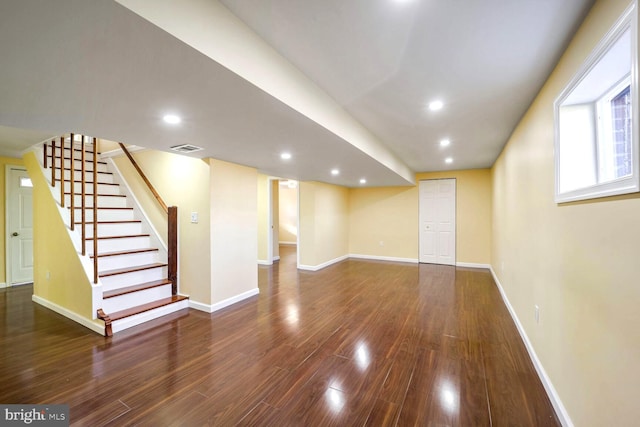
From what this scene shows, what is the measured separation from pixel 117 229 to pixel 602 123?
17.1 feet

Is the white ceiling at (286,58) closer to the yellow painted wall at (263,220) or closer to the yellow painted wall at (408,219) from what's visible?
the yellow painted wall at (408,219)

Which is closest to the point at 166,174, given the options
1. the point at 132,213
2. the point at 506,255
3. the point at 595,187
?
the point at 132,213

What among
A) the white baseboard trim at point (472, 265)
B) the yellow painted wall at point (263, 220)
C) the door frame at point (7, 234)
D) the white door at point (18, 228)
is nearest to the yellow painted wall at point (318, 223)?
the yellow painted wall at point (263, 220)

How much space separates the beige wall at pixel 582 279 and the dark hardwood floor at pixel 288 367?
46 cm

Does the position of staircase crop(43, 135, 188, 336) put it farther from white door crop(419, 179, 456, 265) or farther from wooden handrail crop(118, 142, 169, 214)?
white door crop(419, 179, 456, 265)

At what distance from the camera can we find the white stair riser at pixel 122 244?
3.46 metres

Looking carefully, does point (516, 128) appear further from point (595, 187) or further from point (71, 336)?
point (71, 336)

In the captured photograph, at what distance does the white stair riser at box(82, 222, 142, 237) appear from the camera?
3.50 metres

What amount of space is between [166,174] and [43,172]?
1490mm

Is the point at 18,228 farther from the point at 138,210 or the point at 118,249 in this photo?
the point at 118,249

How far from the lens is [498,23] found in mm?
1332

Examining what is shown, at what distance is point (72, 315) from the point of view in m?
3.07

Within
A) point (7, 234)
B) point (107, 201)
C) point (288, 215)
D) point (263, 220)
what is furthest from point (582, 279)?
point (288, 215)

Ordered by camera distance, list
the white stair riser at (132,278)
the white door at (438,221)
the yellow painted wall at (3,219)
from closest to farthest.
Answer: the white stair riser at (132,278), the yellow painted wall at (3,219), the white door at (438,221)
